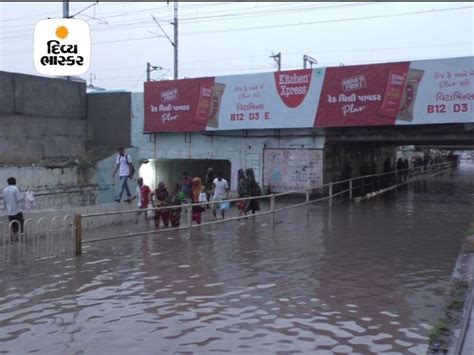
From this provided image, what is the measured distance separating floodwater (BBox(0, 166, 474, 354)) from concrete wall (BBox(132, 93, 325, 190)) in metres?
10.2

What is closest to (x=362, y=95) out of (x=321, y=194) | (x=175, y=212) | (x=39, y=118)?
(x=321, y=194)

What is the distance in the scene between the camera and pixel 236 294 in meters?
7.10

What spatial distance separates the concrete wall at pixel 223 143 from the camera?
22.4 metres

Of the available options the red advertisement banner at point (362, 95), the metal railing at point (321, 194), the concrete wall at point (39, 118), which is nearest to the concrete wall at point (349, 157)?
the metal railing at point (321, 194)

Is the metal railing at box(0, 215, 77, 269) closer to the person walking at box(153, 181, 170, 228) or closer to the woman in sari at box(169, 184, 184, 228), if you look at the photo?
the person walking at box(153, 181, 170, 228)

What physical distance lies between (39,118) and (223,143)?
26.5 ft

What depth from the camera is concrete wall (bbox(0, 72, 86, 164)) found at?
22031 mm

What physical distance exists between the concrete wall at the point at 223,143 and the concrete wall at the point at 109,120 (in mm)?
430

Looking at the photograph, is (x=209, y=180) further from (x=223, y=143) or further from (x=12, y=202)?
(x=12, y=202)

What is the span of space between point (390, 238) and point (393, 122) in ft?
28.7

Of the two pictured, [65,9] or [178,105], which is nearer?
[178,105]

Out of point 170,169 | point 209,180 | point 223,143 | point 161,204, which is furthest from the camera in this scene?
point 170,169

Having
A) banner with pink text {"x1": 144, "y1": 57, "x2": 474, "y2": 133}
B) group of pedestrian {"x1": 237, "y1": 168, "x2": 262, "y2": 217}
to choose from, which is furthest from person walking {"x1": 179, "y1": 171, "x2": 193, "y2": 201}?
banner with pink text {"x1": 144, "y1": 57, "x2": 474, "y2": 133}

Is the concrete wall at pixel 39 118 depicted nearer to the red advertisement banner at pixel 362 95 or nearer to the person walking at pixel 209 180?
the person walking at pixel 209 180
